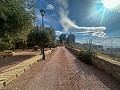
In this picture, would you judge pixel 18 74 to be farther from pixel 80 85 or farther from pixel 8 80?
pixel 80 85

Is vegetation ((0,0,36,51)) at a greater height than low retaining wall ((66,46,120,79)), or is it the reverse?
vegetation ((0,0,36,51))

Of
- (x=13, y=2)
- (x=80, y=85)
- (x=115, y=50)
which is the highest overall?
(x=13, y=2)

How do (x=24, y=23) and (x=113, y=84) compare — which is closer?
(x=113, y=84)

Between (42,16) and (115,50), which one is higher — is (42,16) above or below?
above

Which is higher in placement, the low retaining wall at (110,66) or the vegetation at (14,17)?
the vegetation at (14,17)

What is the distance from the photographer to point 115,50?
42.9ft

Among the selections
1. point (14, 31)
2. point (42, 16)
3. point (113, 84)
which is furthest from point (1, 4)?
point (42, 16)

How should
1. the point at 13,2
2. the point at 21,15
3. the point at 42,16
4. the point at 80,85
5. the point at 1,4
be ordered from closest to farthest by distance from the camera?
the point at 80,85
the point at 1,4
the point at 13,2
the point at 21,15
the point at 42,16

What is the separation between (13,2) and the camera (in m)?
10.8

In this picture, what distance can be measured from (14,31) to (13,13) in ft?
5.98

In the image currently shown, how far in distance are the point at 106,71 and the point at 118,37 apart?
7.74 ft

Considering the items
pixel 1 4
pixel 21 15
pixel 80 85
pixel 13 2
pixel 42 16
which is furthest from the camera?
pixel 42 16

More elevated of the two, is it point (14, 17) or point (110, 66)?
point (14, 17)

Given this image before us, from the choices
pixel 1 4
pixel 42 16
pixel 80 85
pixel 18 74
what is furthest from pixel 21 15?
pixel 42 16
